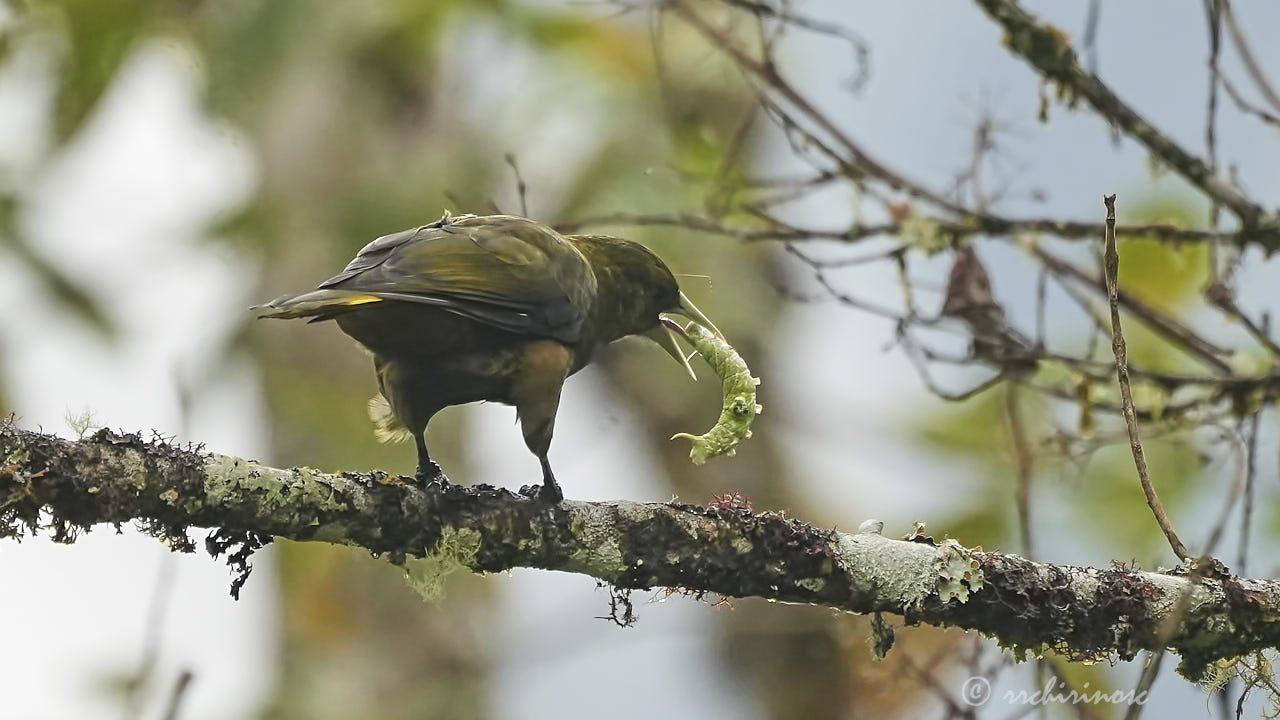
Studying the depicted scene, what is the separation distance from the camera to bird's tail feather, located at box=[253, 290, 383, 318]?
116 inches

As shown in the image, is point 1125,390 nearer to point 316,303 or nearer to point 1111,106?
point 1111,106

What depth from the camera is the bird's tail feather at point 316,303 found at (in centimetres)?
Answer: 295

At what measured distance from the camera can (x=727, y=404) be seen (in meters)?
3.77

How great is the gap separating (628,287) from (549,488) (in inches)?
49.8

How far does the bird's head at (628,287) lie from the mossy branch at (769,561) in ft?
4.11

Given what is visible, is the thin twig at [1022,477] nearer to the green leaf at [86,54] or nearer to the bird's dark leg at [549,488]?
the bird's dark leg at [549,488]

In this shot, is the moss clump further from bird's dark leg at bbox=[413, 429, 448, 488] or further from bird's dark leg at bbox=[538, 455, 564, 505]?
bird's dark leg at bbox=[413, 429, 448, 488]

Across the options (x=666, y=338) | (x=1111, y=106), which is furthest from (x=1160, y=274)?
(x=666, y=338)

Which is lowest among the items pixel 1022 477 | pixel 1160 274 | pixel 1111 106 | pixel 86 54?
pixel 1022 477

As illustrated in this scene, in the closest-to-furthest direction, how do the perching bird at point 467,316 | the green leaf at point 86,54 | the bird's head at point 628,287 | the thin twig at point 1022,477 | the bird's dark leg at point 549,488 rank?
the bird's dark leg at point 549,488 → the perching bird at point 467,316 → the thin twig at point 1022,477 → the bird's head at point 628,287 → the green leaf at point 86,54

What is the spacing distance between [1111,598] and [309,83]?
538 cm

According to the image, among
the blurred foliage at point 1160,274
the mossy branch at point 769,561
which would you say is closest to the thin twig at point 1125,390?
the mossy branch at point 769,561

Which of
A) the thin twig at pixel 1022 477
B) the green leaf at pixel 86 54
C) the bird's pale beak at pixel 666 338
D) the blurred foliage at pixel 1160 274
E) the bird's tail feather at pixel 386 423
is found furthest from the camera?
the blurred foliage at pixel 1160 274

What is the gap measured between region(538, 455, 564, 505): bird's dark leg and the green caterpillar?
1.26 ft
